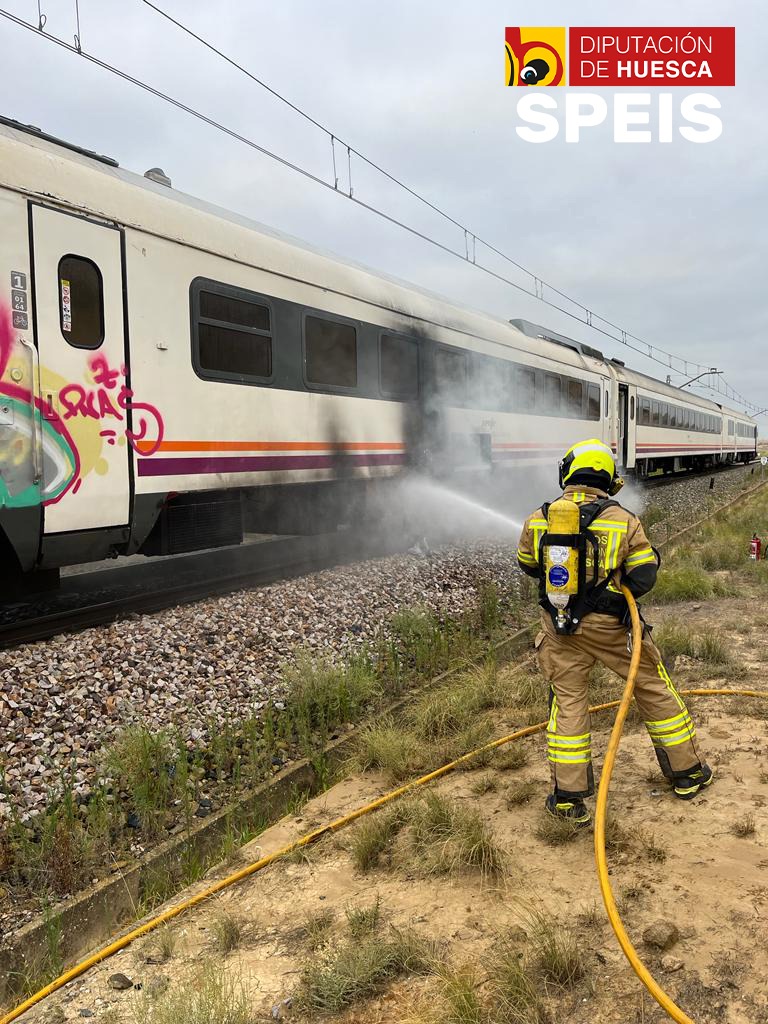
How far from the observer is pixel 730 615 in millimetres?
7336

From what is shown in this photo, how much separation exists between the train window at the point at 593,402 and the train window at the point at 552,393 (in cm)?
225

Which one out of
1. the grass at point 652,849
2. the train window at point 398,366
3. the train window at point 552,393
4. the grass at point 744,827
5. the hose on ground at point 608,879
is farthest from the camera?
the train window at point 552,393

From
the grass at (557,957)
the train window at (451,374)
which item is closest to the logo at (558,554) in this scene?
the grass at (557,957)

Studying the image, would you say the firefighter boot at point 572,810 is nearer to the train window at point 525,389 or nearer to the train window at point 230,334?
the train window at point 230,334

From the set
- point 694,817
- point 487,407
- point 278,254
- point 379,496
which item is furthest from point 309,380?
point 694,817

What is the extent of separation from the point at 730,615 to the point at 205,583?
5209 millimetres

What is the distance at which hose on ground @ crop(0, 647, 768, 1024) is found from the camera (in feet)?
7.58

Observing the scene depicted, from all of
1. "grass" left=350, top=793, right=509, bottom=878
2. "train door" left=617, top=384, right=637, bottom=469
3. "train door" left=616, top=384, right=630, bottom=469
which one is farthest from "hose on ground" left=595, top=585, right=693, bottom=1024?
"train door" left=617, top=384, right=637, bottom=469

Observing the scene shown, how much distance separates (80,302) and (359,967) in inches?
197

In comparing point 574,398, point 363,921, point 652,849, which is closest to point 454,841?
point 363,921

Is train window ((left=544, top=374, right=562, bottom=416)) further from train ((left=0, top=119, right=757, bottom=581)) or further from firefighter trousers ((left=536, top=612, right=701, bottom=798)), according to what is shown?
firefighter trousers ((left=536, top=612, right=701, bottom=798))

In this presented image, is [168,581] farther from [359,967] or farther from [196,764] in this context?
[359,967]

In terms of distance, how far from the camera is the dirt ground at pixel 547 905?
2379 millimetres

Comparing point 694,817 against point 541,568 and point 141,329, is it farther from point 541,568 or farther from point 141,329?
point 141,329
